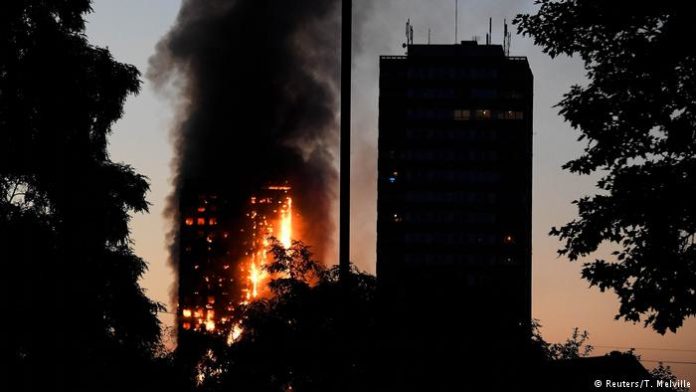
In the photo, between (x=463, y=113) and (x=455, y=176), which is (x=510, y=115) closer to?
(x=463, y=113)

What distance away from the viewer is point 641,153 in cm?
1521

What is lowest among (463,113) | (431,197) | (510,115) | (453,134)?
(431,197)

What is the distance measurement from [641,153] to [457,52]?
588 ft

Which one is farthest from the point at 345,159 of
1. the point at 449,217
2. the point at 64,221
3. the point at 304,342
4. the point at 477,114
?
the point at 477,114

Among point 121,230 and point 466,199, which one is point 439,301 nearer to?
point 121,230

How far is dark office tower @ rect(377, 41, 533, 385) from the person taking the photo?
18725cm

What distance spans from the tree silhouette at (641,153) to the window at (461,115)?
17647cm

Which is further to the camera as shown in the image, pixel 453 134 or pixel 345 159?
pixel 453 134

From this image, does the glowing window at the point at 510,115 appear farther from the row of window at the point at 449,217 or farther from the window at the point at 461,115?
the row of window at the point at 449,217

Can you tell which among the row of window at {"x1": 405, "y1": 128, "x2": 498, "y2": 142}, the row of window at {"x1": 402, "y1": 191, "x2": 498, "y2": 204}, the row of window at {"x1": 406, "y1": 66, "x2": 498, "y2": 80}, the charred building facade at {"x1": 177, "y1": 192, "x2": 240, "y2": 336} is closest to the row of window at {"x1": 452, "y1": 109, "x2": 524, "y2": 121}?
the row of window at {"x1": 405, "y1": 128, "x2": 498, "y2": 142}

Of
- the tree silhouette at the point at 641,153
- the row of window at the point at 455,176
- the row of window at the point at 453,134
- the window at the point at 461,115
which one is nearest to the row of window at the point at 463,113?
the window at the point at 461,115

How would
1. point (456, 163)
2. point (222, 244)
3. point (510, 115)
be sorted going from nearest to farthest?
point (222, 244), point (456, 163), point (510, 115)

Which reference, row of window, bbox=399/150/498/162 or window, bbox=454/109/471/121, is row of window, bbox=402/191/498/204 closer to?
row of window, bbox=399/150/498/162

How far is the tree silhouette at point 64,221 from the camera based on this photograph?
2031 centimetres
